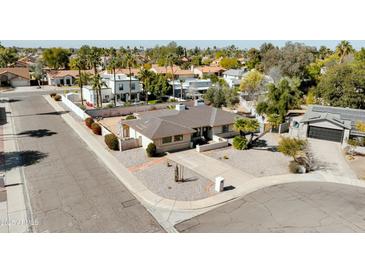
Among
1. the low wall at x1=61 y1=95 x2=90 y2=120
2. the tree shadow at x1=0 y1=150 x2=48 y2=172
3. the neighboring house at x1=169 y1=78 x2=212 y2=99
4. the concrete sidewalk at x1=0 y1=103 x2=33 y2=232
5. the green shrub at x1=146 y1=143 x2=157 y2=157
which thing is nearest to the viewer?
the concrete sidewalk at x1=0 y1=103 x2=33 y2=232

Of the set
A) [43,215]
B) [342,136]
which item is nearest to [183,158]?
[43,215]

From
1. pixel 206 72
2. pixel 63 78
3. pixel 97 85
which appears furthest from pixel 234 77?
pixel 63 78

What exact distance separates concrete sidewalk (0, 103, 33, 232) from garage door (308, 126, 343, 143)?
32315mm

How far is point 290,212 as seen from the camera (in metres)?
18.2

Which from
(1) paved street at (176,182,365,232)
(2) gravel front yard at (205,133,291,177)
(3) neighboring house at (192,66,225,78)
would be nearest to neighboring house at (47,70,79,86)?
(3) neighboring house at (192,66,225,78)

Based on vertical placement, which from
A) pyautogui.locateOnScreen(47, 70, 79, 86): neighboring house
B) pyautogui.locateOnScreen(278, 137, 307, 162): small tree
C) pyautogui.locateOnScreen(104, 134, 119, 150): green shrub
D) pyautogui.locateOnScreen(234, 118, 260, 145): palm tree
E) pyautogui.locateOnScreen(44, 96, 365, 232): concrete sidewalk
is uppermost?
pyautogui.locateOnScreen(47, 70, 79, 86): neighboring house

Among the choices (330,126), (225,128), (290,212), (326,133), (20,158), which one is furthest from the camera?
(225,128)

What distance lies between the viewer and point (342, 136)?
33281 millimetres

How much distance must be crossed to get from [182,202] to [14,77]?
7764 cm

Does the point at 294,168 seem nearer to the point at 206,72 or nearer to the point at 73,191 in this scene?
the point at 73,191

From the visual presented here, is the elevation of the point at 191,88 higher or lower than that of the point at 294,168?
higher

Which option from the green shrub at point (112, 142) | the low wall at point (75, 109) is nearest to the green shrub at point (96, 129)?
the green shrub at point (112, 142)

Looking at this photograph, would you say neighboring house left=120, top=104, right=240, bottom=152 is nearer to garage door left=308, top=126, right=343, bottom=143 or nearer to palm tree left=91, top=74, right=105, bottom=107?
garage door left=308, top=126, right=343, bottom=143

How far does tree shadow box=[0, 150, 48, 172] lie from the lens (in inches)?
979
